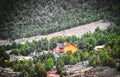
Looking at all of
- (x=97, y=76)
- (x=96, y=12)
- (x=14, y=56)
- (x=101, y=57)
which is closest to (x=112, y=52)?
(x=101, y=57)

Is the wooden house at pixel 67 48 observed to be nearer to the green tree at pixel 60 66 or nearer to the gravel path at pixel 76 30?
the green tree at pixel 60 66


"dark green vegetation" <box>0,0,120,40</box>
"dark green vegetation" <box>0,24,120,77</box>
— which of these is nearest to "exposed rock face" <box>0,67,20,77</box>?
"dark green vegetation" <box>0,24,120,77</box>

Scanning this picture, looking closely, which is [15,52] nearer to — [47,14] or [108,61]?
[108,61]

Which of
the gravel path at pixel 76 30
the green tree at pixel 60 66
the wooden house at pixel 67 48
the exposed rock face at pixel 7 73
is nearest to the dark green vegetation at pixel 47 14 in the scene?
the gravel path at pixel 76 30

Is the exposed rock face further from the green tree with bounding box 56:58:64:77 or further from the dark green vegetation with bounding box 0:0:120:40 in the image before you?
the dark green vegetation with bounding box 0:0:120:40

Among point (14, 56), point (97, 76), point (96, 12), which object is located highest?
point (96, 12)

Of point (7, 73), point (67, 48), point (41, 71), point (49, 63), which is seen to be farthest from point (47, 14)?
point (41, 71)

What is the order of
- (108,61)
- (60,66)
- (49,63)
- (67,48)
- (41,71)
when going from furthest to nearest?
1. (67,48)
2. (49,63)
3. (60,66)
4. (41,71)
5. (108,61)

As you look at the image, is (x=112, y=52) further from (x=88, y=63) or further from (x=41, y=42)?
(x=41, y=42)
